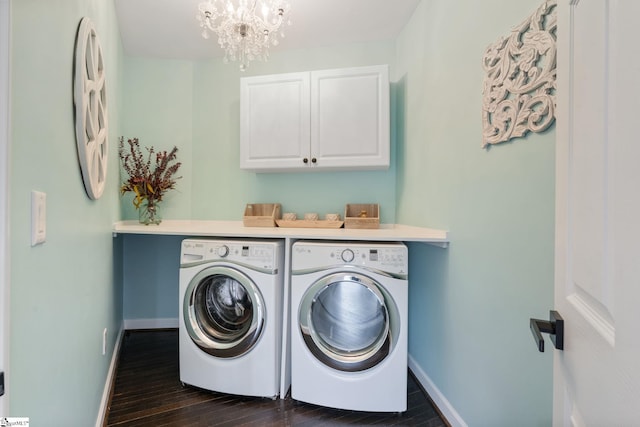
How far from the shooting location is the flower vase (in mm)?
2250

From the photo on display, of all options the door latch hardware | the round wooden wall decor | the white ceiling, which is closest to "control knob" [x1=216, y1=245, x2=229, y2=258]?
the round wooden wall decor

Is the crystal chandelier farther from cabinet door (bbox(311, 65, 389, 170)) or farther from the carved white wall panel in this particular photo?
the carved white wall panel

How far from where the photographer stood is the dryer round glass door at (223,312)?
162 centimetres

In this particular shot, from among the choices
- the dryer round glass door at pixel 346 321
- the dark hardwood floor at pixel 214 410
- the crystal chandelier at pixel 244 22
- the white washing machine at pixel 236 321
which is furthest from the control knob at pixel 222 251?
the crystal chandelier at pixel 244 22

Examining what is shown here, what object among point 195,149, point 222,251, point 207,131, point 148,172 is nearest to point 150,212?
point 148,172

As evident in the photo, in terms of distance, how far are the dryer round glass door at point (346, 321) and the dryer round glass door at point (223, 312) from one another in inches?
12.0

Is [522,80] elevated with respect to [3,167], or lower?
elevated

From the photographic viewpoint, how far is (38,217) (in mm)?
714

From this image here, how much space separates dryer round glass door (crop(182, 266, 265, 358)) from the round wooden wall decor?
0.76 metres

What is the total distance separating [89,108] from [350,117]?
1502 millimetres

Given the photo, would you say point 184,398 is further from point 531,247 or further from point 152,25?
point 152,25

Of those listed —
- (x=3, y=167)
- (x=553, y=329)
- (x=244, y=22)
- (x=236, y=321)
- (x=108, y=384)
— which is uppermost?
(x=244, y=22)

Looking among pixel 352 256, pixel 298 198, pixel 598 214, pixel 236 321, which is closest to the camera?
pixel 598 214

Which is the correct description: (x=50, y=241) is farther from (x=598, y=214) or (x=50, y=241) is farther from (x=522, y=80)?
(x=522, y=80)
